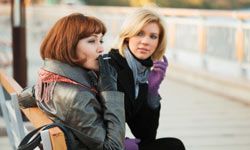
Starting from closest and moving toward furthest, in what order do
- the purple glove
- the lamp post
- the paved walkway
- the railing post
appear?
the purple glove → the paved walkway → the lamp post → the railing post

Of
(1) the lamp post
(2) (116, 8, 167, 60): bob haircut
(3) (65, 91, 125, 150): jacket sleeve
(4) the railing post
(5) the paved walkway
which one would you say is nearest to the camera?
(3) (65, 91, 125, 150): jacket sleeve

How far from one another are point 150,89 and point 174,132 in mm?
2986

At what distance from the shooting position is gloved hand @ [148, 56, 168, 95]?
2445mm

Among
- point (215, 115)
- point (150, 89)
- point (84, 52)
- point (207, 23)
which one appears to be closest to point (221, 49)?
point (207, 23)

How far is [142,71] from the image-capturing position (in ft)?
7.75

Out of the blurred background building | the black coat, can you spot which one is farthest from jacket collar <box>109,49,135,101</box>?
the blurred background building

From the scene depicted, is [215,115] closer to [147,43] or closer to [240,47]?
[240,47]

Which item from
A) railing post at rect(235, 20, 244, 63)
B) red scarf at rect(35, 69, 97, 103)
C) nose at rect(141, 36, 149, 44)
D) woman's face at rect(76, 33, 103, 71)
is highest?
woman's face at rect(76, 33, 103, 71)

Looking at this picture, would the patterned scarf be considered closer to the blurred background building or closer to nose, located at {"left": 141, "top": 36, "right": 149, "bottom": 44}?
nose, located at {"left": 141, "top": 36, "right": 149, "bottom": 44}

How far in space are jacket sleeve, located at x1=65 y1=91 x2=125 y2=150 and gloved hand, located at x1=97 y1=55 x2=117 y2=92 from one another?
3 cm

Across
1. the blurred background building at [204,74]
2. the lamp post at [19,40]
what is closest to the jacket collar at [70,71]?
the blurred background building at [204,74]

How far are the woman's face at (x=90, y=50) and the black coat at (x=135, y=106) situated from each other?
34 cm

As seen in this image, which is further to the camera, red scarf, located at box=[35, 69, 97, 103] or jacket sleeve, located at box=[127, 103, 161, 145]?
jacket sleeve, located at box=[127, 103, 161, 145]

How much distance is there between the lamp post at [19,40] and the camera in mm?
5375
